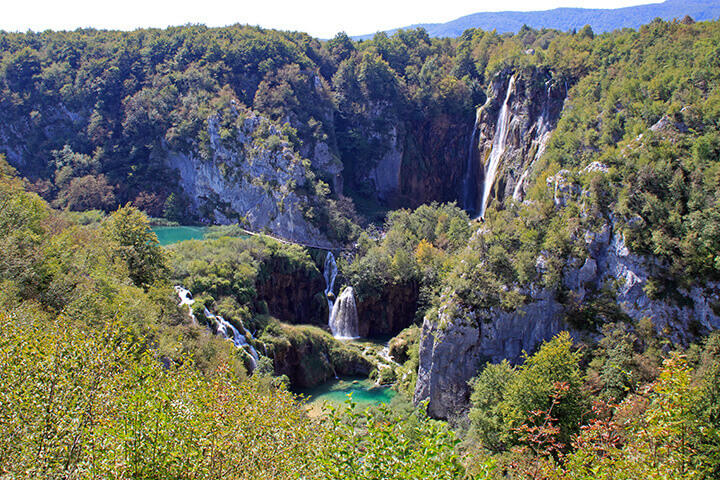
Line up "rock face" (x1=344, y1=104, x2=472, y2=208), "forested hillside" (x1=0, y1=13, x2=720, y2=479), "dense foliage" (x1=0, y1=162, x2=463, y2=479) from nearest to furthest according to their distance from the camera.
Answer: "dense foliage" (x1=0, y1=162, x2=463, y2=479) < "forested hillside" (x1=0, y1=13, x2=720, y2=479) < "rock face" (x1=344, y1=104, x2=472, y2=208)

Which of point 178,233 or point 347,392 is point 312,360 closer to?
point 347,392

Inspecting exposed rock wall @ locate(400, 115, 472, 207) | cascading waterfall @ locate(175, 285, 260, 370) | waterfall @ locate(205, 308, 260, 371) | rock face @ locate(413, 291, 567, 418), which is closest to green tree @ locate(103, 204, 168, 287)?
cascading waterfall @ locate(175, 285, 260, 370)

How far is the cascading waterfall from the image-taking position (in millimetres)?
35375

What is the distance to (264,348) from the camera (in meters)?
39.3

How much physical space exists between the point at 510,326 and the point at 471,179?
4785 centimetres

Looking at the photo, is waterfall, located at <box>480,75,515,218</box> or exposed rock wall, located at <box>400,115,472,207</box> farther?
exposed rock wall, located at <box>400,115,472,207</box>

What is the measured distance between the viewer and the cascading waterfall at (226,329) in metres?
35.4

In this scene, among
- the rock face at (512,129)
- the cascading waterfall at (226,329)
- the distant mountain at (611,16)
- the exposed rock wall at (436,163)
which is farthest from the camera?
the distant mountain at (611,16)

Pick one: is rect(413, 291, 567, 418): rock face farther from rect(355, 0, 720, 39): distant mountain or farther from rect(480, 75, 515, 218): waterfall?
rect(355, 0, 720, 39): distant mountain

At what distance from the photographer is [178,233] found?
234 feet

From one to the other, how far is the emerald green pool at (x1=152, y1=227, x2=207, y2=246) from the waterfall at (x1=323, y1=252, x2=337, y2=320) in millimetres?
20024

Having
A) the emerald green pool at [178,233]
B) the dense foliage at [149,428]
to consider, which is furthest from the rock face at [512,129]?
the dense foliage at [149,428]

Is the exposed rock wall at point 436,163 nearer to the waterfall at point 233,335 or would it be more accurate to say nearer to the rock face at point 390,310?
the rock face at point 390,310

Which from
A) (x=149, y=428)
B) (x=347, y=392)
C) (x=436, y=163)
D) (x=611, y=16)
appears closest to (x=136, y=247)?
(x=347, y=392)
